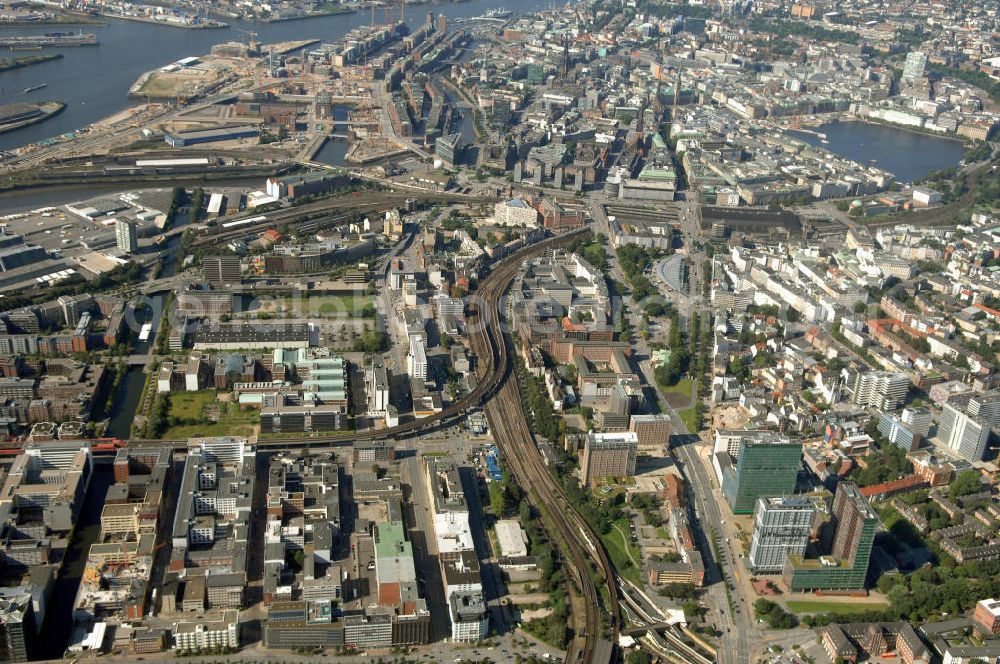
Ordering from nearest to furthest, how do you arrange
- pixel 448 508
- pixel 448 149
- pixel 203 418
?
pixel 448 508 → pixel 203 418 → pixel 448 149

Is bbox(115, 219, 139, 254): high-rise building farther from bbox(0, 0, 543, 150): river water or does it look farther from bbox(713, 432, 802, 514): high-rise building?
bbox(713, 432, 802, 514): high-rise building

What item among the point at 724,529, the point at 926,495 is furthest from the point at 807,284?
the point at 724,529

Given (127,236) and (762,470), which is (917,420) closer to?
(762,470)

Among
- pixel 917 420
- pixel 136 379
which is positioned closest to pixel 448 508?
pixel 136 379

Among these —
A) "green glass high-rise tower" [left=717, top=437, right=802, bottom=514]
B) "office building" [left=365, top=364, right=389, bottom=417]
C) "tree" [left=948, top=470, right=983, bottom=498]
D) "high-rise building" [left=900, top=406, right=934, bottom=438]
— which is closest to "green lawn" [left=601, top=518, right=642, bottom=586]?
"green glass high-rise tower" [left=717, top=437, right=802, bottom=514]

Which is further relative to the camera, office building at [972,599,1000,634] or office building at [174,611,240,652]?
office building at [972,599,1000,634]
